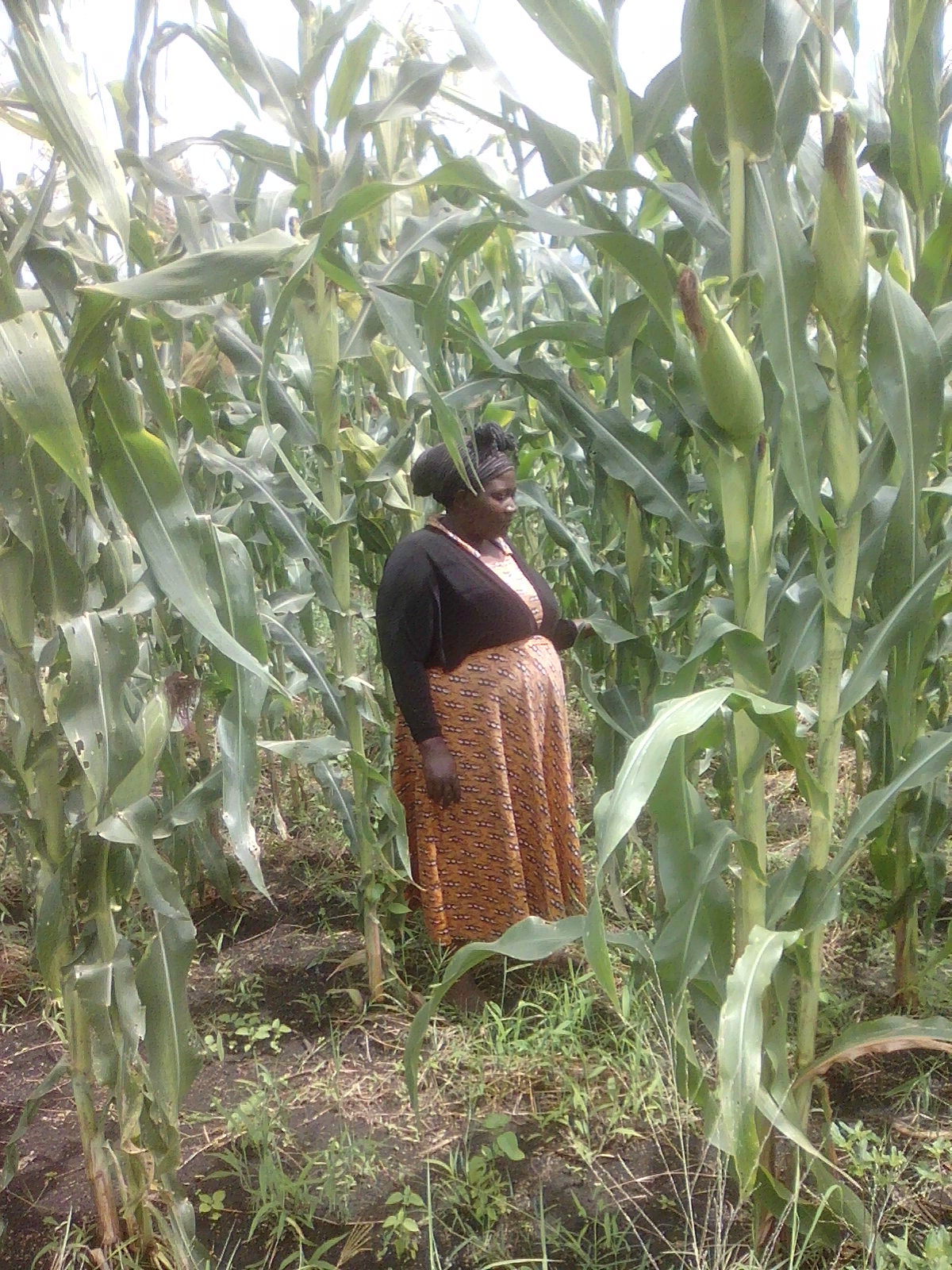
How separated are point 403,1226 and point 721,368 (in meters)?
1.53

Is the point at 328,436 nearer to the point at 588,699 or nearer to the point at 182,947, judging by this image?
the point at 588,699

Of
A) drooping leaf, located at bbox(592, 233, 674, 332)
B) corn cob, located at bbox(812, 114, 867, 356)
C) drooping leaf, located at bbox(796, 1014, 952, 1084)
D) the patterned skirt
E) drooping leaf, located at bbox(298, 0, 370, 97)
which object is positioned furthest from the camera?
the patterned skirt

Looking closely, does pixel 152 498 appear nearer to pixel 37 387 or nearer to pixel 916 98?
pixel 37 387

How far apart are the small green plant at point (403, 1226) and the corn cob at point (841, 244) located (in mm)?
1596

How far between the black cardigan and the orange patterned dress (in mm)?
43

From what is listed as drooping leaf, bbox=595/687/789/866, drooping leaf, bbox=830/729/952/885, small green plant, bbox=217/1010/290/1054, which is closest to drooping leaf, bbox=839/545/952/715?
drooping leaf, bbox=830/729/952/885

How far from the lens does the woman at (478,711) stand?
2229 millimetres

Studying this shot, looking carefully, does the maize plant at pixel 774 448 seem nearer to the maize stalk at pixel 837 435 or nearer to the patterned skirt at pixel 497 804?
the maize stalk at pixel 837 435

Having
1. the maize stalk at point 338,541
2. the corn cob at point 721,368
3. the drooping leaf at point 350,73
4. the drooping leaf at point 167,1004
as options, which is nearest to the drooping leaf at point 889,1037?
the corn cob at point 721,368

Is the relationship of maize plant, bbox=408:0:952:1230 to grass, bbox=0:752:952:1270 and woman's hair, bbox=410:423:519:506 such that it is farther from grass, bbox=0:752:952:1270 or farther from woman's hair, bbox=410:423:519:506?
woman's hair, bbox=410:423:519:506

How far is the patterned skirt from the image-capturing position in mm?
2332

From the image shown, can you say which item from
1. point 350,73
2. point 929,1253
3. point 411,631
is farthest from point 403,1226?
point 350,73

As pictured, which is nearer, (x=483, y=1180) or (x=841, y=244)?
(x=841, y=244)

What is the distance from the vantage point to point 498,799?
2.38 metres
